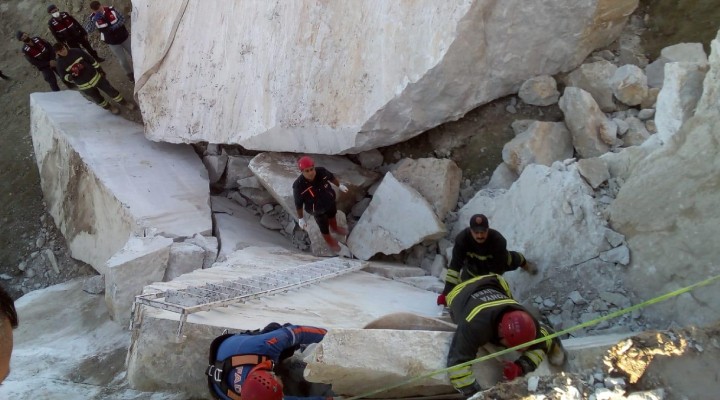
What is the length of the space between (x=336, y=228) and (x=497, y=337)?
2.98 m

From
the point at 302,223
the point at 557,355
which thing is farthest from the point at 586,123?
the point at 302,223

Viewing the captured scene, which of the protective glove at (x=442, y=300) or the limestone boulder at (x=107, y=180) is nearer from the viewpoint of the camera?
the protective glove at (x=442, y=300)

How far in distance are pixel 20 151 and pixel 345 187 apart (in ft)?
20.5

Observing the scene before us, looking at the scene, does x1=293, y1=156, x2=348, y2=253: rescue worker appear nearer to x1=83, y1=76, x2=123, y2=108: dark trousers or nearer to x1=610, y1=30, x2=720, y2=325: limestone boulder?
x1=610, y1=30, x2=720, y2=325: limestone boulder

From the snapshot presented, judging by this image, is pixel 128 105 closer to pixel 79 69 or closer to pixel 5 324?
pixel 79 69

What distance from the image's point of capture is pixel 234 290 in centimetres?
462

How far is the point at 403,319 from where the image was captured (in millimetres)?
3883

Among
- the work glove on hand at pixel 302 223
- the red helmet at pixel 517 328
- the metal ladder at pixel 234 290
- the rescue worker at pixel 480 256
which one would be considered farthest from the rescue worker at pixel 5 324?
the work glove on hand at pixel 302 223

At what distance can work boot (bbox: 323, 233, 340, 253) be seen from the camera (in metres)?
6.16

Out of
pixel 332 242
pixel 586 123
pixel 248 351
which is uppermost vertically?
pixel 586 123

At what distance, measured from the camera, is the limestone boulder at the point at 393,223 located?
563cm

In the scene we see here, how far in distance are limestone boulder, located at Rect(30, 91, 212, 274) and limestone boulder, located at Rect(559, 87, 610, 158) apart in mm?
3966

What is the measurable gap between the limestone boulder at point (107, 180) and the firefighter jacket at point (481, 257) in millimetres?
3126

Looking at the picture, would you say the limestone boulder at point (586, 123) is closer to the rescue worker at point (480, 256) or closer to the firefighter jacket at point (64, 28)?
the rescue worker at point (480, 256)
